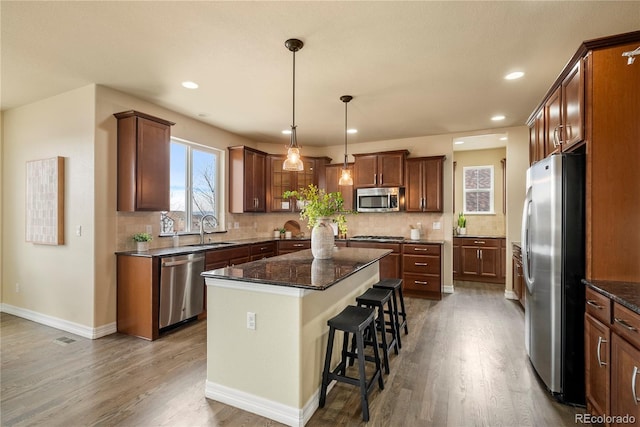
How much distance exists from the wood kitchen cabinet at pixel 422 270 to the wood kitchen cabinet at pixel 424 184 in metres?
0.77

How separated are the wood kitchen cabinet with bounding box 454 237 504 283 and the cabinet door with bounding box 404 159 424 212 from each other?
173 cm

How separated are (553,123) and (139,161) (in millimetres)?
4200

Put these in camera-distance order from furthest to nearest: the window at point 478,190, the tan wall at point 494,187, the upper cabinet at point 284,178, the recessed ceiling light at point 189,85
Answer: the window at point 478,190 → the tan wall at point 494,187 → the upper cabinet at point 284,178 → the recessed ceiling light at point 189,85

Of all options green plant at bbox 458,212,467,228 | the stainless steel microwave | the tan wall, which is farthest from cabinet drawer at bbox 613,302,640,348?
the tan wall

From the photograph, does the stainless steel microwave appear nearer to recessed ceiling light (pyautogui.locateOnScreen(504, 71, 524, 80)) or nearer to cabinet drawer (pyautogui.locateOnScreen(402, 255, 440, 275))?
cabinet drawer (pyautogui.locateOnScreen(402, 255, 440, 275))

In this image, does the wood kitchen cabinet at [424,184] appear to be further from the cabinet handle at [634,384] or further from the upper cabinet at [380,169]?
the cabinet handle at [634,384]

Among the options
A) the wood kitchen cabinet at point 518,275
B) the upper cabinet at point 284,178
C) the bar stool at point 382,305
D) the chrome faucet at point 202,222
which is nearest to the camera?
the bar stool at point 382,305

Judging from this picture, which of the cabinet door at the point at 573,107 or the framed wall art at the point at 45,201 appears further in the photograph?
the framed wall art at the point at 45,201

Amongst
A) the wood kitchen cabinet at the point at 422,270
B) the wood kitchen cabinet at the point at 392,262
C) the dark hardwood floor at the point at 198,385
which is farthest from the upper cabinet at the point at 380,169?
the dark hardwood floor at the point at 198,385

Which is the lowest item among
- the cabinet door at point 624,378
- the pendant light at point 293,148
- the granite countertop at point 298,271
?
the cabinet door at point 624,378

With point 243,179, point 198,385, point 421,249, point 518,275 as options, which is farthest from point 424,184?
point 198,385

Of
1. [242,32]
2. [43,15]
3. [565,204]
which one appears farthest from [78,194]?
[565,204]

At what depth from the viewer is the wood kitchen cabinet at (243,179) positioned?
5293 millimetres

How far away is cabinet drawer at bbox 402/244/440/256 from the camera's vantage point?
16.4 feet
